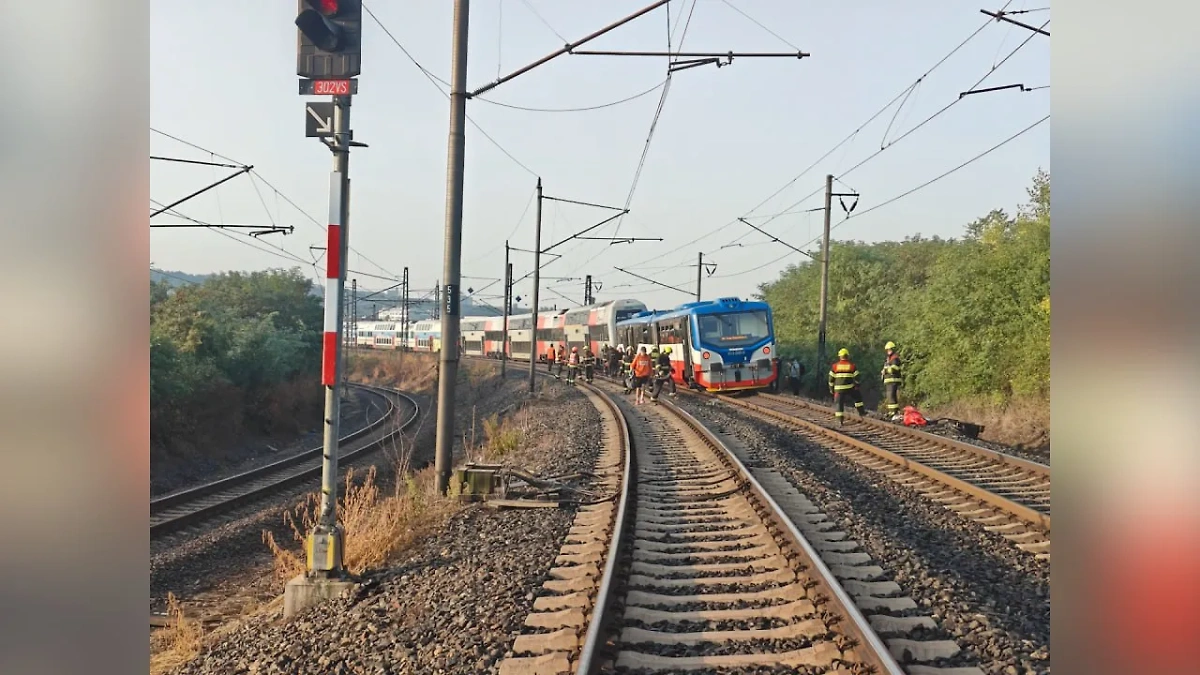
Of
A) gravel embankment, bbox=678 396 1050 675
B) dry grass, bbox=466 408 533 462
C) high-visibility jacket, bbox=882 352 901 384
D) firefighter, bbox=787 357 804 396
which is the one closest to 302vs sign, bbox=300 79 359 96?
gravel embankment, bbox=678 396 1050 675

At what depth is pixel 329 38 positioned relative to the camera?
238 inches

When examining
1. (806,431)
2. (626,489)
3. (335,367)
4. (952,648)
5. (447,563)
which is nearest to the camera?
(952,648)

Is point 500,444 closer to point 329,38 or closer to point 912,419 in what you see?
point 912,419

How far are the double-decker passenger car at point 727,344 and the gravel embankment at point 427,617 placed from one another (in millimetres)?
17190

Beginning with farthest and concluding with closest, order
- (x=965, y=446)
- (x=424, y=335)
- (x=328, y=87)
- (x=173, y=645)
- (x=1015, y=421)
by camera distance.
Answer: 1. (x=424, y=335)
2. (x=1015, y=421)
3. (x=965, y=446)
4. (x=173, y=645)
5. (x=328, y=87)

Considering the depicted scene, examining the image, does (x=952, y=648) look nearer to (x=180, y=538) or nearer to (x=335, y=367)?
(x=335, y=367)

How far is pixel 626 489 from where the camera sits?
959cm

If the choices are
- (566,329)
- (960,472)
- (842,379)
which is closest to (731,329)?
(842,379)

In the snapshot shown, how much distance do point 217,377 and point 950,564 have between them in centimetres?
2429

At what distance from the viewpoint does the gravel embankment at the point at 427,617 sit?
4.84 meters
